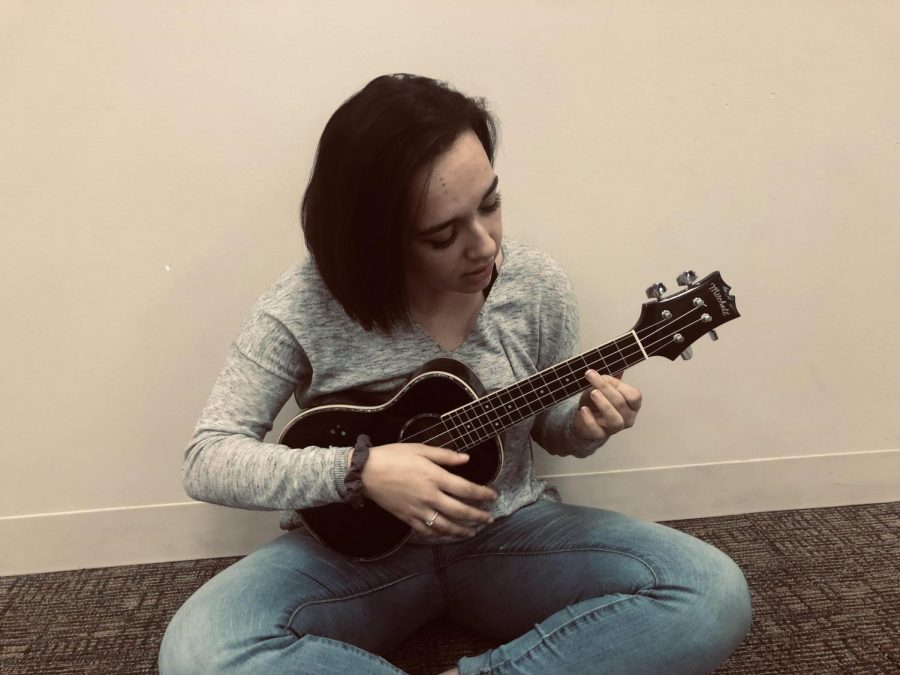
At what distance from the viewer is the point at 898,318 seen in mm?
1354

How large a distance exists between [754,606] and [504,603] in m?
0.49

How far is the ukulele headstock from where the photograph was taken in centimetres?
85

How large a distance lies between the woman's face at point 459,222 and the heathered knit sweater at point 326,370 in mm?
128

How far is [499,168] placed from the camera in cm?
120

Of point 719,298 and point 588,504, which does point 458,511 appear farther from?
point 588,504

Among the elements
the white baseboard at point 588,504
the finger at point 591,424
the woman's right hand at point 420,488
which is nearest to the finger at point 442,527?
the woman's right hand at point 420,488

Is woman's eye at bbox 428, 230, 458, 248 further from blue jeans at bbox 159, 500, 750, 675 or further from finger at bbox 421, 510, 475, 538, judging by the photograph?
blue jeans at bbox 159, 500, 750, 675

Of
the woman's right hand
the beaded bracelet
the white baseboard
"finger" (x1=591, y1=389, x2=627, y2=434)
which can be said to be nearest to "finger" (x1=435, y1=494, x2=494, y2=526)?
the woman's right hand

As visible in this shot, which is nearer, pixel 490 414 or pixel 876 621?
pixel 490 414

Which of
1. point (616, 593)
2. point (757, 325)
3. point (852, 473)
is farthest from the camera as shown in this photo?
point (852, 473)

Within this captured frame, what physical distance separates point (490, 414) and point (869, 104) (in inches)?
37.8

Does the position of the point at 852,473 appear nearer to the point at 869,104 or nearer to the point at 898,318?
the point at 898,318

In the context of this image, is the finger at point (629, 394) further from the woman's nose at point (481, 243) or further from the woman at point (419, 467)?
the woman's nose at point (481, 243)

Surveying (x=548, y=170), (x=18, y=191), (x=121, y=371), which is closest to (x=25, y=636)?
(x=121, y=371)
